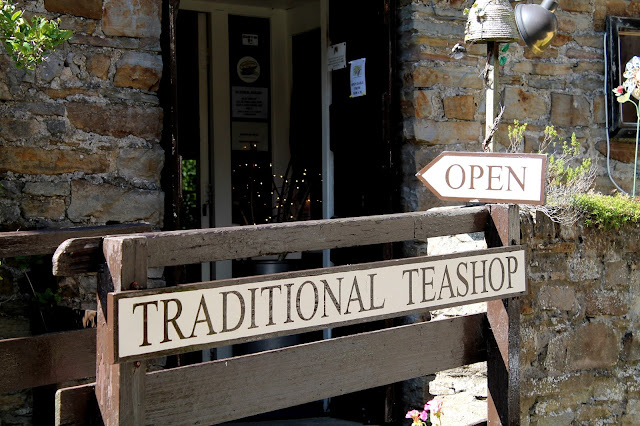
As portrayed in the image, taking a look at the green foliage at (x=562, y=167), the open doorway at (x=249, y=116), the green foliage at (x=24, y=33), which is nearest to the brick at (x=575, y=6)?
the green foliage at (x=562, y=167)

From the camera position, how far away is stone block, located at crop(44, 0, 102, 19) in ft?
12.6

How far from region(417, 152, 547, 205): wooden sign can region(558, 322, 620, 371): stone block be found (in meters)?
1.04

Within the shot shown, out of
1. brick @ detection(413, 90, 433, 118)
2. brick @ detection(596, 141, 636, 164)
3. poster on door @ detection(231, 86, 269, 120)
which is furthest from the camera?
poster on door @ detection(231, 86, 269, 120)

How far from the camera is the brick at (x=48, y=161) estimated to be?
12.3 feet

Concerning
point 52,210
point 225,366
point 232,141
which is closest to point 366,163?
Answer: point 232,141

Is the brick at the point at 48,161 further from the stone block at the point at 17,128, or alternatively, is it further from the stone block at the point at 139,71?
the stone block at the point at 139,71

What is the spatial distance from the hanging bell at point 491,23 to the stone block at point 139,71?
1578mm

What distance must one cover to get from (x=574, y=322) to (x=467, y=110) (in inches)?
62.8

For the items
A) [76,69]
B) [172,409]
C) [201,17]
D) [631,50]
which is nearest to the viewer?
[172,409]

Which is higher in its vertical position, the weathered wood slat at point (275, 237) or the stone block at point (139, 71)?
the stone block at point (139, 71)

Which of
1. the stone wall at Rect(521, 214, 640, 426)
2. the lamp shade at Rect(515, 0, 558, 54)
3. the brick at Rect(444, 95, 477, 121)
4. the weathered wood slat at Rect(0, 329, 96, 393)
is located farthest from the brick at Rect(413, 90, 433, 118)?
the weathered wood slat at Rect(0, 329, 96, 393)

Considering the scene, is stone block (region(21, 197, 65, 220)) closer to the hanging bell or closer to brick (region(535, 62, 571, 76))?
the hanging bell

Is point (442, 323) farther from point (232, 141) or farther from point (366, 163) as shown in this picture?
point (232, 141)

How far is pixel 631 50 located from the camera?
545 cm
